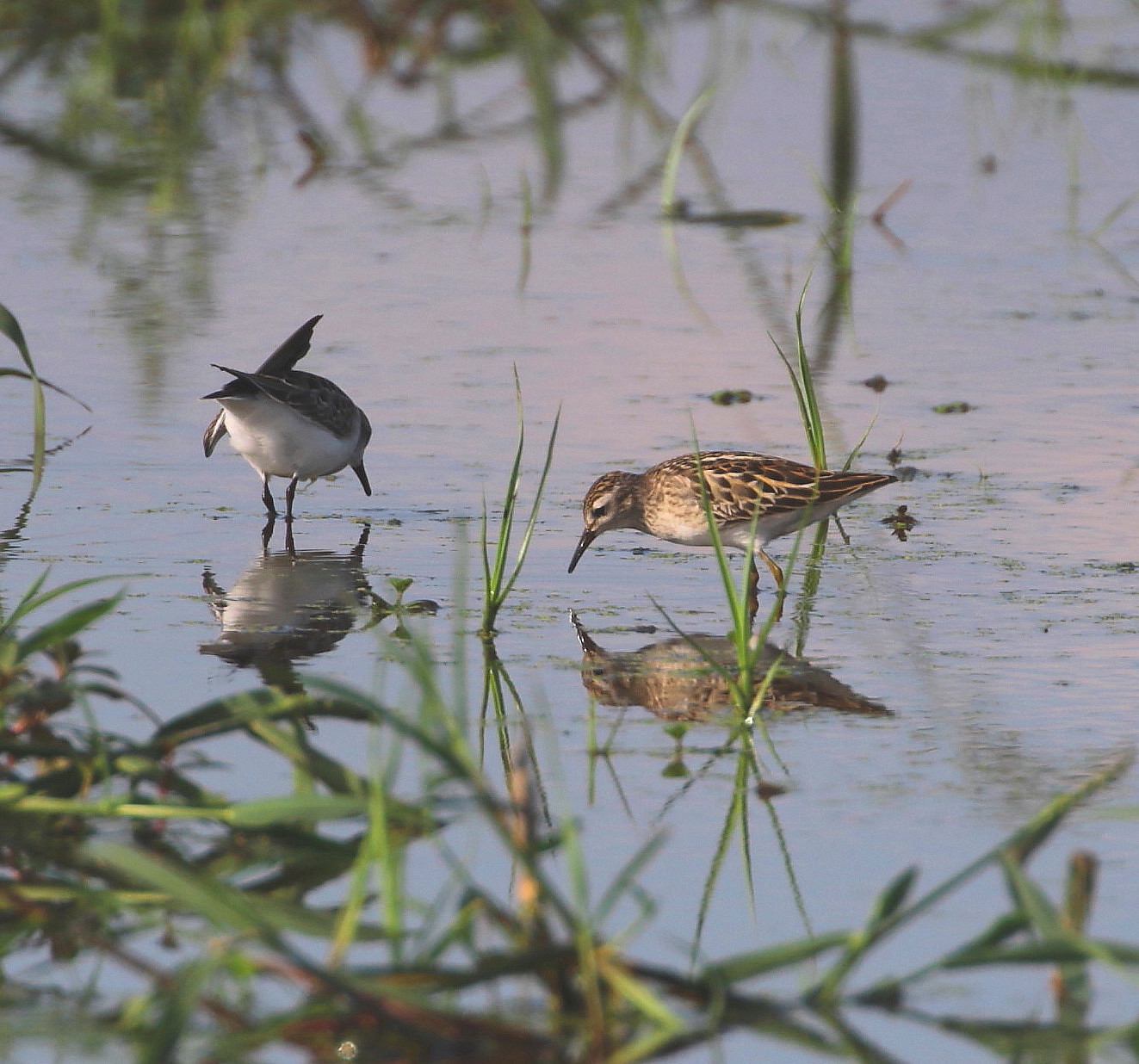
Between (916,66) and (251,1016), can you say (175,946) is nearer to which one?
(251,1016)

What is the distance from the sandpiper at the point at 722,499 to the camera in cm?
902

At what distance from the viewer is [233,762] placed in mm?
6230

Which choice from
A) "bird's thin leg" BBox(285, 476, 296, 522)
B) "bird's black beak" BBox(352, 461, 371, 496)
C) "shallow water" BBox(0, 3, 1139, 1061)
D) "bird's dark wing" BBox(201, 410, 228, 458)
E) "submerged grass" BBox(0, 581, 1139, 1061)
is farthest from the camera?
"bird's dark wing" BBox(201, 410, 228, 458)

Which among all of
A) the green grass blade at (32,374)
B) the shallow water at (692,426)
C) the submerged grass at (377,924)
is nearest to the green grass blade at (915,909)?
the submerged grass at (377,924)

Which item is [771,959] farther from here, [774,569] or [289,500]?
[289,500]

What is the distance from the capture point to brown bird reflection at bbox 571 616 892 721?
23.0 feet

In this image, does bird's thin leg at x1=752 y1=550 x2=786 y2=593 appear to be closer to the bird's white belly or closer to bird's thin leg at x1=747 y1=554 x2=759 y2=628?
bird's thin leg at x1=747 y1=554 x2=759 y2=628

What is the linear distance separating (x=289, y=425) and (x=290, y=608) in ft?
5.65

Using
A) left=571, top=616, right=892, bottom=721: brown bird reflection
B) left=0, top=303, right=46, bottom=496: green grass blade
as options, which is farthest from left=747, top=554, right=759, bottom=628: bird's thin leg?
left=0, top=303, right=46, bottom=496: green grass blade

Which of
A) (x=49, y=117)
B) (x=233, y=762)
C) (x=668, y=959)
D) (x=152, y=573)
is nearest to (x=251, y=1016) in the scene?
(x=668, y=959)

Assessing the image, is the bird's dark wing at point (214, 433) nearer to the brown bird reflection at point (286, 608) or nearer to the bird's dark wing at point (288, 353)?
the bird's dark wing at point (288, 353)

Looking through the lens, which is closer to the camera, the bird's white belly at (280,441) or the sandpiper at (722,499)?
the sandpiper at (722,499)

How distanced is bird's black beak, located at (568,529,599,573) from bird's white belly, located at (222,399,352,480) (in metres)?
1.49

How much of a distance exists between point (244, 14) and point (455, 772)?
18883 mm
